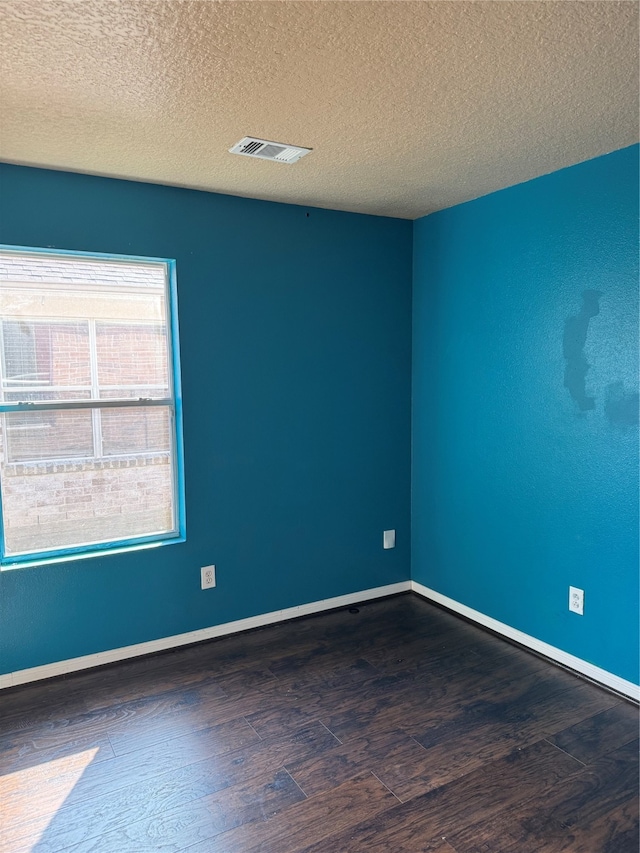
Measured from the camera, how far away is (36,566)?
108 inches

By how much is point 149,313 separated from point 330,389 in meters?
1.13

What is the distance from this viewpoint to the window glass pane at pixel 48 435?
107 inches

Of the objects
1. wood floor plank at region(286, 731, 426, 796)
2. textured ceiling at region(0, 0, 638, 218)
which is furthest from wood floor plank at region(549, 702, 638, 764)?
textured ceiling at region(0, 0, 638, 218)

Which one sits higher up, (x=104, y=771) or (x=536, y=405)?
(x=536, y=405)

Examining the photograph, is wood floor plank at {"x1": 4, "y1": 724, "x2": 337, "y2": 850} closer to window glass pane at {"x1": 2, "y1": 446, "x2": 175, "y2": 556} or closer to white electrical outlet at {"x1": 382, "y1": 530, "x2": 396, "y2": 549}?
window glass pane at {"x1": 2, "y1": 446, "x2": 175, "y2": 556}

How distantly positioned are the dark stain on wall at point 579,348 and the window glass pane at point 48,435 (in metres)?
2.37

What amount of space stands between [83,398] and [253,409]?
89 cm

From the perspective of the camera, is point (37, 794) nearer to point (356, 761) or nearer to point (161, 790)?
point (161, 790)

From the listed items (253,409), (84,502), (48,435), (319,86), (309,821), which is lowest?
(309,821)

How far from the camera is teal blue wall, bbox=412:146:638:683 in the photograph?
8.35 ft

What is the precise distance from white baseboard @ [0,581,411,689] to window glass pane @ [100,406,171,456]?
1021mm

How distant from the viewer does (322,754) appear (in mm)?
2244

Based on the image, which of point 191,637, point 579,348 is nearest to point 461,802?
point 191,637

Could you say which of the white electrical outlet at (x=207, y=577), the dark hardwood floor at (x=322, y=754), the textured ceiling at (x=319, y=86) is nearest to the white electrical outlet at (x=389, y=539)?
the dark hardwood floor at (x=322, y=754)
